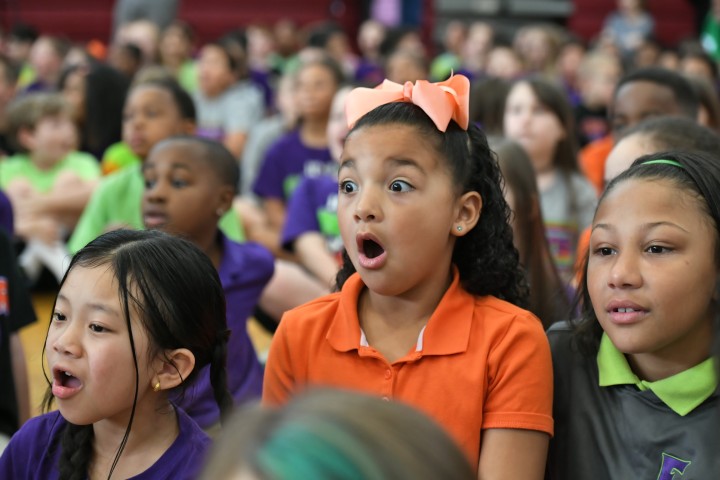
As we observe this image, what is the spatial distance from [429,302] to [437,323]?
0.22 feet

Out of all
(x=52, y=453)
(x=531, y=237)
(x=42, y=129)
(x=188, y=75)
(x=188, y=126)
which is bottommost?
(x=188, y=75)

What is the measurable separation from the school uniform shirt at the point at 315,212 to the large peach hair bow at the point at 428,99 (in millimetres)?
1716

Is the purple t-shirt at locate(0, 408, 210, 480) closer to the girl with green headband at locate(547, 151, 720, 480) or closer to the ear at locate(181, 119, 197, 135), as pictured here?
the girl with green headband at locate(547, 151, 720, 480)

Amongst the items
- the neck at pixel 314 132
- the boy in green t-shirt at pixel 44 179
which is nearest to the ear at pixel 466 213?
the neck at pixel 314 132

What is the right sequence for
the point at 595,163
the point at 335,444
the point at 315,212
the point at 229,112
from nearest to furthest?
the point at 335,444
the point at 315,212
the point at 595,163
the point at 229,112

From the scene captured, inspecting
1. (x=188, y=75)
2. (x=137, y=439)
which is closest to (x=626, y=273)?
(x=137, y=439)

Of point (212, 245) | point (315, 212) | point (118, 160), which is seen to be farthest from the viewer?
point (118, 160)

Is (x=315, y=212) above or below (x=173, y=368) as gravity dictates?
below

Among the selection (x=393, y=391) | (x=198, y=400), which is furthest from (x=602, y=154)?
(x=393, y=391)

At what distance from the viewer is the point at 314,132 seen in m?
4.59

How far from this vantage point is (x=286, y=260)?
3.77 meters

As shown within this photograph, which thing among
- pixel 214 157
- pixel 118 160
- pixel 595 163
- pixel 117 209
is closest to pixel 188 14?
pixel 118 160

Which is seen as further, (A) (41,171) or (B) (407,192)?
(A) (41,171)

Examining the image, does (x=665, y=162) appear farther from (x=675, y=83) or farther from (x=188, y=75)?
(x=188, y=75)
